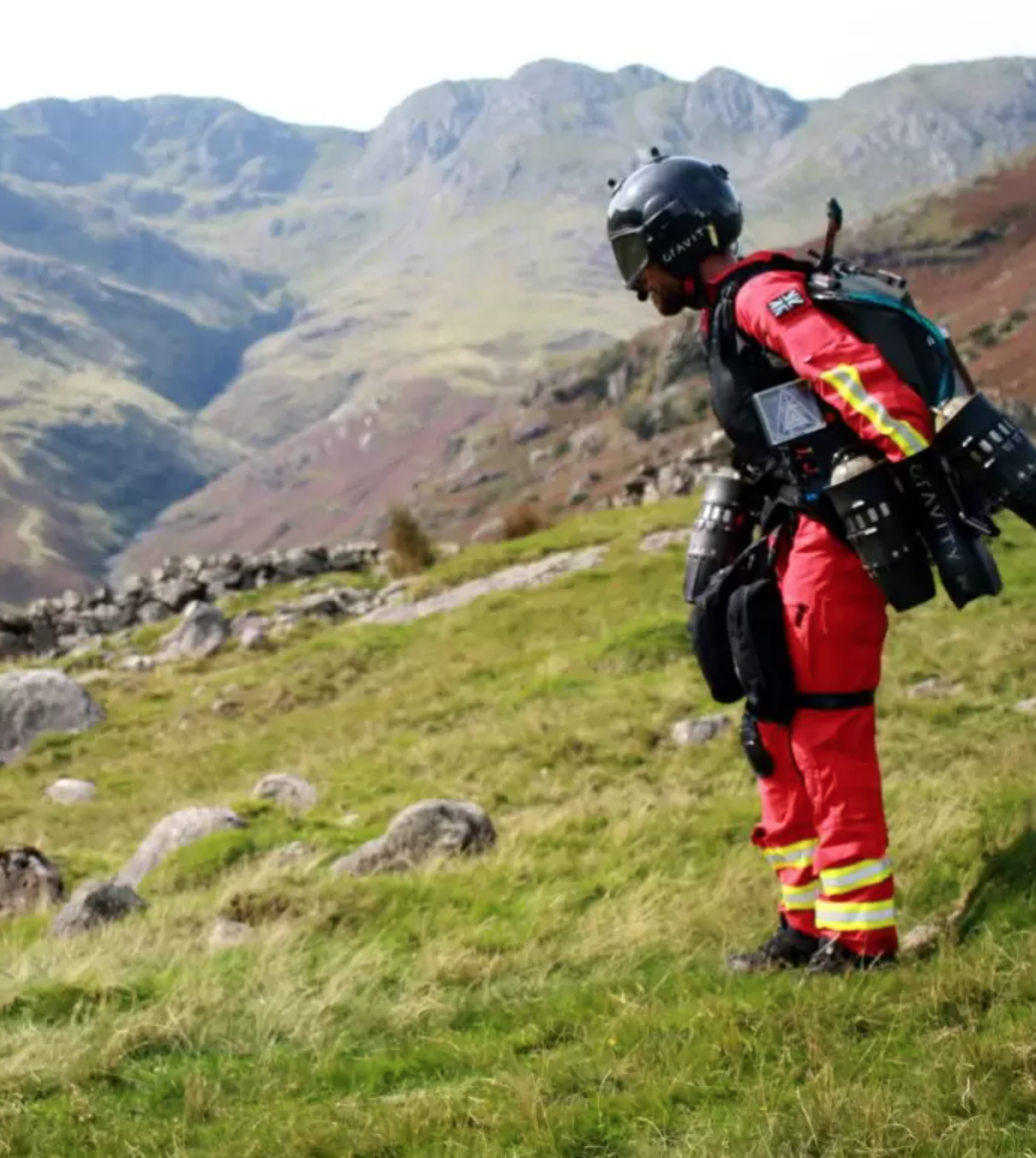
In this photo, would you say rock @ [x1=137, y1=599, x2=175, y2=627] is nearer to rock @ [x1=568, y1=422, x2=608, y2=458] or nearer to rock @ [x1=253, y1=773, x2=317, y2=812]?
rock @ [x1=253, y1=773, x2=317, y2=812]

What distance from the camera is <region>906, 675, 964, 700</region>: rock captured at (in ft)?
40.4

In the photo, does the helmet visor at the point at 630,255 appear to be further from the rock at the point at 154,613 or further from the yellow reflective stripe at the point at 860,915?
the rock at the point at 154,613

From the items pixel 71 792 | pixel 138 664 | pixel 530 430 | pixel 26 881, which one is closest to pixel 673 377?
pixel 530 430

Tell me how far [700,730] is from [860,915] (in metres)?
6.97

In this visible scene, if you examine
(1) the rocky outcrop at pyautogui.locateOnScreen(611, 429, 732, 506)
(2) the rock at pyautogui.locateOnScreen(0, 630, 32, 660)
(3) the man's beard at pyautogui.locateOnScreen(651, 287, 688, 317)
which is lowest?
(2) the rock at pyautogui.locateOnScreen(0, 630, 32, 660)

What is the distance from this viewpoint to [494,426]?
117 meters

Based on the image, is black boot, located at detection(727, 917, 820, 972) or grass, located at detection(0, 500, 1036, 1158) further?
black boot, located at detection(727, 917, 820, 972)

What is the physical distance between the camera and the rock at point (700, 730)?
476 inches

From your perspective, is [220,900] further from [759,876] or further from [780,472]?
[780,472]

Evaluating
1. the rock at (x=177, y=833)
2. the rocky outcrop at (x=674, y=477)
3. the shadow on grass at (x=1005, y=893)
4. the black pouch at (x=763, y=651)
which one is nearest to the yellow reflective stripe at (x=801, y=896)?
the shadow on grass at (x=1005, y=893)

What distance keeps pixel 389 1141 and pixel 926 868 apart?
3.50 meters

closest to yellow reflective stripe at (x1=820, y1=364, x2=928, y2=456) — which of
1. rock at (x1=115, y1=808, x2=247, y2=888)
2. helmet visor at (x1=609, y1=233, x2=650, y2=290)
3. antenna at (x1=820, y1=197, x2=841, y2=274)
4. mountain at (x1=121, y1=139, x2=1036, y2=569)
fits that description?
antenna at (x1=820, y1=197, x2=841, y2=274)

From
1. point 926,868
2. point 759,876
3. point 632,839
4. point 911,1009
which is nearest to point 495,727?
point 632,839

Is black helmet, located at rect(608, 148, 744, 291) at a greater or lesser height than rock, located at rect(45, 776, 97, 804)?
greater
